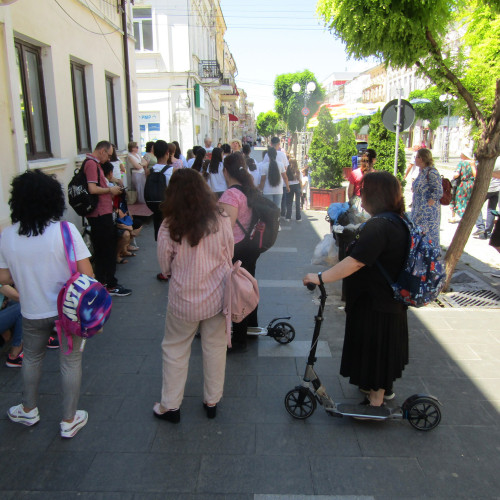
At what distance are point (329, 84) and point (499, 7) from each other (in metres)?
134

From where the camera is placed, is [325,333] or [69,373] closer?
[69,373]

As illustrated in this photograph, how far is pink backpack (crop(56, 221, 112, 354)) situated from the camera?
2.83 m

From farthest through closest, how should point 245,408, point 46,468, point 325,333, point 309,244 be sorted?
point 309,244 → point 325,333 → point 245,408 → point 46,468

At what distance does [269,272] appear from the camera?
726cm

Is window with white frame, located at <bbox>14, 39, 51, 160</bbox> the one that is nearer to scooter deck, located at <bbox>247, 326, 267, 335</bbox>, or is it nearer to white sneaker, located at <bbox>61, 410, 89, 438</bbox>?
scooter deck, located at <bbox>247, 326, 267, 335</bbox>

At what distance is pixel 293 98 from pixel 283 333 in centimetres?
5353

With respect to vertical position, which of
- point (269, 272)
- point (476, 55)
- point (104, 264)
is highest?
point (476, 55)

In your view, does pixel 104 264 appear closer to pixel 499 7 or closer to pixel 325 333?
pixel 325 333

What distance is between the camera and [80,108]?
28.2 feet

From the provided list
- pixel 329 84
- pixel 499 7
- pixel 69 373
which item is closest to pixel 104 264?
pixel 69 373

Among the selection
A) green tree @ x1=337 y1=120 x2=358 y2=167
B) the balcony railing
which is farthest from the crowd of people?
the balcony railing

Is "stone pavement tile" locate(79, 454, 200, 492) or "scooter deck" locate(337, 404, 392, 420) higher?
"scooter deck" locate(337, 404, 392, 420)

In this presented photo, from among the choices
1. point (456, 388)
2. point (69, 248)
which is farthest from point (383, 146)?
point (69, 248)

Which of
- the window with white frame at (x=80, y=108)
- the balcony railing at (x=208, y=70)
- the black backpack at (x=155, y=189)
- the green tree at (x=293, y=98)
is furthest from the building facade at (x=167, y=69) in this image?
the green tree at (x=293, y=98)
